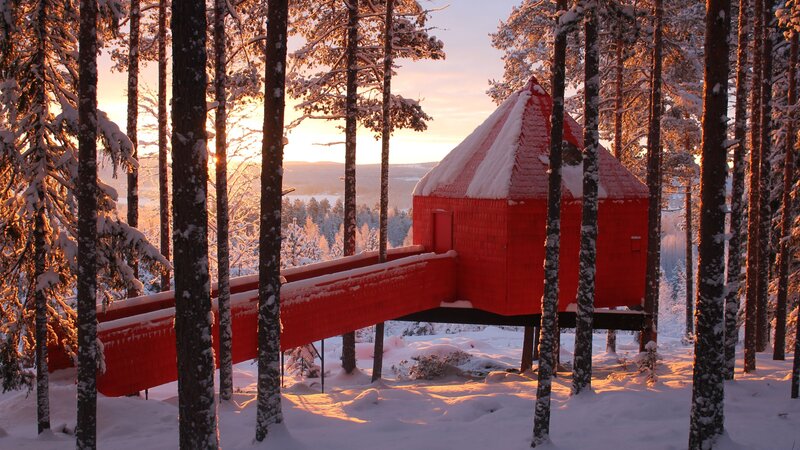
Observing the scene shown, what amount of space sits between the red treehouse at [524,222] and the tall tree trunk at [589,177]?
13.4 ft

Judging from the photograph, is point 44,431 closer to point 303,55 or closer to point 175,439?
point 175,439

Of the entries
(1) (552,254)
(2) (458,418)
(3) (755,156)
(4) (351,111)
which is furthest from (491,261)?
(3) (755,156)

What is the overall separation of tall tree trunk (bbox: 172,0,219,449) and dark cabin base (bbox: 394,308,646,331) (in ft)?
33.5

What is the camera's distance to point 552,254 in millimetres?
9203

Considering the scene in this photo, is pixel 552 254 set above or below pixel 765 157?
below

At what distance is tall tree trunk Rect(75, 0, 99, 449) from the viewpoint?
820 centimetres

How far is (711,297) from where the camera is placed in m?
7.90

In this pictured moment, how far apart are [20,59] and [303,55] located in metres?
8.91

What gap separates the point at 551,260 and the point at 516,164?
690cm

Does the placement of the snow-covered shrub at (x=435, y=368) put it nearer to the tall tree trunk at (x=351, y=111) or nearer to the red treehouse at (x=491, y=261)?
the red treehouse at (x=491, y=261)

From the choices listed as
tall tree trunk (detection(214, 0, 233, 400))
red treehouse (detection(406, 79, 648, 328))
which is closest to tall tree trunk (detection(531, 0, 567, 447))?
red treehouse (detection(406, 79, 648, 328))

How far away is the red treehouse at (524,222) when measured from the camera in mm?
15289

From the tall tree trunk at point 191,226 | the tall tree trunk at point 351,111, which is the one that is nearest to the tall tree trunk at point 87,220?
the tall tree trunk at point 191,226

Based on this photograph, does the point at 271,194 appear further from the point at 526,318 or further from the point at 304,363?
the point at 304,363
